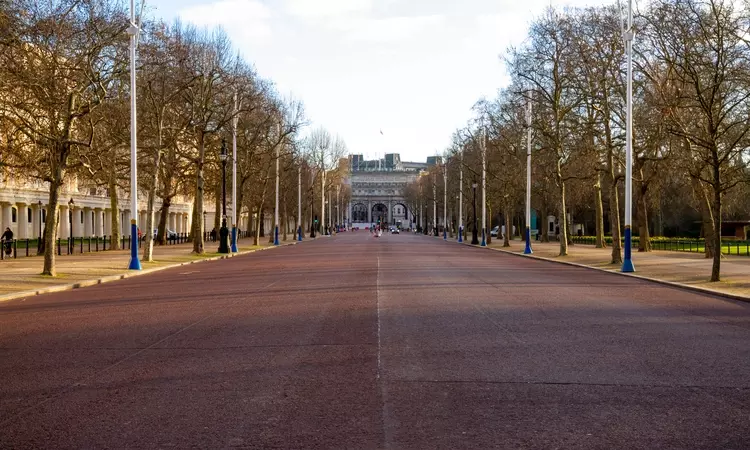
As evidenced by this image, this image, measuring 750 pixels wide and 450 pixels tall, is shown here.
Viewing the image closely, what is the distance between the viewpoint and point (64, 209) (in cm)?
7412

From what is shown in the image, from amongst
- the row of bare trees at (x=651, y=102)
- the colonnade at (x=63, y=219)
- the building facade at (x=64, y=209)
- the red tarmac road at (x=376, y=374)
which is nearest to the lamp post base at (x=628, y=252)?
the row of bare trees at (x=651, y=102)

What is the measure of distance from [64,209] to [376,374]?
71805 mm

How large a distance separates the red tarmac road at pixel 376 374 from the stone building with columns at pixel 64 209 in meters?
43.5

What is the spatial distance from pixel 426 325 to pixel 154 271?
19891 millimetres

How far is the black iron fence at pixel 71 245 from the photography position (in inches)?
1702

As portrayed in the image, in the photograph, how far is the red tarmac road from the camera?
6.41m

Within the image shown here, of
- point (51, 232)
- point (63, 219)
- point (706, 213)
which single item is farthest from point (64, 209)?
point (706, 213)

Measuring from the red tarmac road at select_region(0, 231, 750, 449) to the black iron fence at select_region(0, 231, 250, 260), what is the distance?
28.9 m

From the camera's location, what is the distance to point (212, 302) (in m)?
17.4

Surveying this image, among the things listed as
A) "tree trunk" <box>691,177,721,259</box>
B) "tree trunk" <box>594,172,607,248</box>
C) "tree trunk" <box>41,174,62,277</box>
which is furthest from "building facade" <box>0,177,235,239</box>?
"tree trunk" <box>691,177,721,259</box>

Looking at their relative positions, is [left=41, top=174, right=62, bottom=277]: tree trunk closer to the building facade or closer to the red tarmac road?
the red tarmac road

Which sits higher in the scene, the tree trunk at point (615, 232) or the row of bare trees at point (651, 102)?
the row of bare trees at point (651, 102)

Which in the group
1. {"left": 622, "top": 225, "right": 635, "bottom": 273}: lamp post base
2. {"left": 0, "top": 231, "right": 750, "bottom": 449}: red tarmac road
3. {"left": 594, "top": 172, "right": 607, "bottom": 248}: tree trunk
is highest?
{"left": 594, "top": 172, "right": 607, "bottom": 248}: tree trunk

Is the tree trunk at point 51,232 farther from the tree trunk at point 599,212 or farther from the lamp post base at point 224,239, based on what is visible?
the tree trunk at point 599,212
